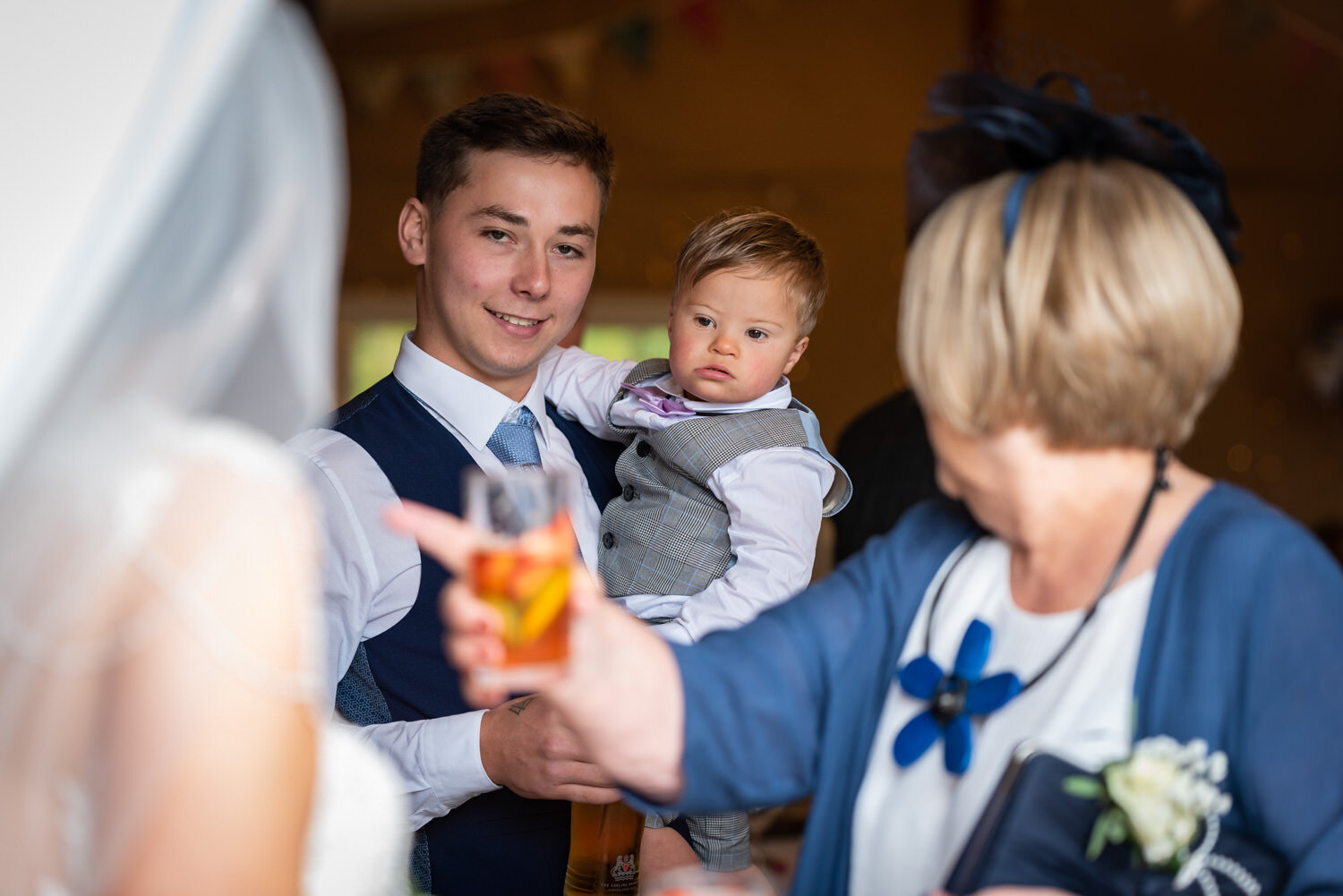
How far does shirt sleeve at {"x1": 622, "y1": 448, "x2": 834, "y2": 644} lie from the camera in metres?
1.84

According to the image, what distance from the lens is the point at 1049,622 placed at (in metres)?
1.22

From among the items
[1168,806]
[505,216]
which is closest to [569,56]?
[505,216]

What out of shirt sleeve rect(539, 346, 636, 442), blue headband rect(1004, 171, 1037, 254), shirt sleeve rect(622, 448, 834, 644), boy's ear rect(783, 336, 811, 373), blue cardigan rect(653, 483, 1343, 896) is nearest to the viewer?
blue cardigan rect(653, 483, 1343, 896)

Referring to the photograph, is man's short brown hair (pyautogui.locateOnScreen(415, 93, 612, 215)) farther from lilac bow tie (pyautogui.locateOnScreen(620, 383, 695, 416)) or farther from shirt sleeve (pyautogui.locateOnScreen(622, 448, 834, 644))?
shirt sleeve (pyautogui.locateOnScreen(622, 448, 834, 644))

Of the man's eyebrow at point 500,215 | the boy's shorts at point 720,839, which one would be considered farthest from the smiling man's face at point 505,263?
the boy's shorts at point 720,839

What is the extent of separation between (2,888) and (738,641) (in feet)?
2.39

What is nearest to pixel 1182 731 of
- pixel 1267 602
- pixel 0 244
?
pixel 1267 602

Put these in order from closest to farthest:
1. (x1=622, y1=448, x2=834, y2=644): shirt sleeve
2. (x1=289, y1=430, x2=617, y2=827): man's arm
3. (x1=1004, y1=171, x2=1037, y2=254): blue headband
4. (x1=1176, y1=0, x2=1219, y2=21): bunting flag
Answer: (x1=1004, y1=171, x2=1037, y2=254): blue headband → (x1=289, y1=430, x2=617, y2=827): man's arm → (x1=622, y1=448, x2=834, y2=644): shirt sleeve → (x1=1176, y1=0, x2=1219, y2=21): bunting flag

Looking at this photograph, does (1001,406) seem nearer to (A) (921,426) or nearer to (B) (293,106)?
(B) (293,106)

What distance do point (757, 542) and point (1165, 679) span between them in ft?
2.75

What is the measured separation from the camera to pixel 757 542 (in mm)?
1895

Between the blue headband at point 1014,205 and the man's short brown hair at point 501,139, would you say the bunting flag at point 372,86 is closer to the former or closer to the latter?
the man's short brown hair at point 501,139

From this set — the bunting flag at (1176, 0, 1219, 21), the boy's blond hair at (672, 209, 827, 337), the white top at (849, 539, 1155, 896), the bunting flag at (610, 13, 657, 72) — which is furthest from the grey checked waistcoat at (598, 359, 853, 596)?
the bunting flag at (1176, 0, 1219, 21)

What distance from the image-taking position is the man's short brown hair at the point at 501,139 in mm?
2016
